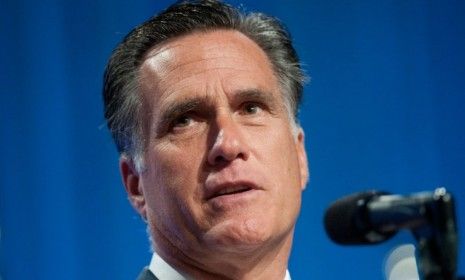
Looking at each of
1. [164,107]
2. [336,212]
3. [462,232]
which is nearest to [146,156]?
[164,107]

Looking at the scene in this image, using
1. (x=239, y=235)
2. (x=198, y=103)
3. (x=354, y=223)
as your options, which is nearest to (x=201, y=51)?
(x=198, y=103)

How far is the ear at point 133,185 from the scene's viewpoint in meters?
2.13

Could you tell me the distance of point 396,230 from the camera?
122cm

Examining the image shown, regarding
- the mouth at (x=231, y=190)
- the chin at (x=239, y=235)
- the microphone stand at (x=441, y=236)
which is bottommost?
the microphone stand at (x=441, y=236)

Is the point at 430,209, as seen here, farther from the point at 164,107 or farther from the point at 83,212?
the point at 83,212

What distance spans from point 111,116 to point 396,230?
114cm

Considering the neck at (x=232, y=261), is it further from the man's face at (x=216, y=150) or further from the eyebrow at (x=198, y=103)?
the eyebrow at (x=198, y=103)

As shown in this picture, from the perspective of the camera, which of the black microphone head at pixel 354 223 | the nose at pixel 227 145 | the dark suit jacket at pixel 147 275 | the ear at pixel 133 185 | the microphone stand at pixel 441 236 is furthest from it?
the ear at pixel 133 185

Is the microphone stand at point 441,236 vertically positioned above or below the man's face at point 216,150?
below

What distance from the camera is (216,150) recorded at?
1.84 m

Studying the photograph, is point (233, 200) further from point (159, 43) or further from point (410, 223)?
point (410, 223)

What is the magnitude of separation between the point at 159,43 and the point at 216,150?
434 millimetres

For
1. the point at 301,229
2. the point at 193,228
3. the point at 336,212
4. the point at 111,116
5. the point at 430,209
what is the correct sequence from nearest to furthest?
the point at 430,209
the point at 336,212
the point at 193,228
the point at 111,116
the point at 301,229

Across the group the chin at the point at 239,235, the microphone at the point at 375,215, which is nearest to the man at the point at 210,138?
the chin at the point at 239,235
